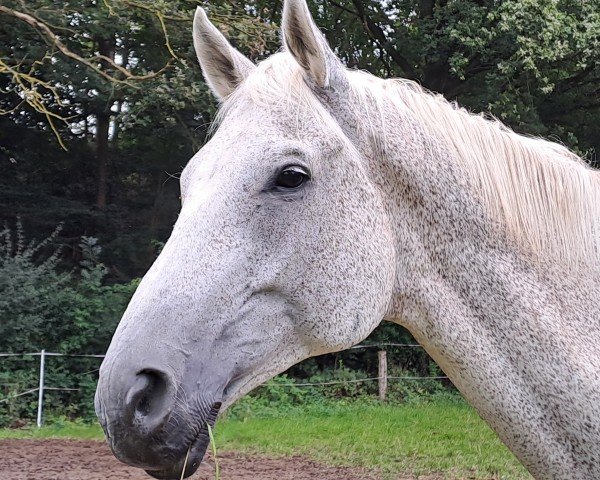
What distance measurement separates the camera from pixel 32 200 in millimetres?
15016

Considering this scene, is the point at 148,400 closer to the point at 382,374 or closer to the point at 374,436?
the point at 374,436

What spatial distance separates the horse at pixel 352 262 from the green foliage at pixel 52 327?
9999mm

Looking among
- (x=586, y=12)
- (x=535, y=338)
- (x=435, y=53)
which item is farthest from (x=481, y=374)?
(x=435, y=53)

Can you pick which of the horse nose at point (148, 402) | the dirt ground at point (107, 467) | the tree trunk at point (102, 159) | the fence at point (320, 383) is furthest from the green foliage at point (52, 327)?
the horse nose at point (148, 402)

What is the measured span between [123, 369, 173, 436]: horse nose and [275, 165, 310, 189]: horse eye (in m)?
→ 0.62

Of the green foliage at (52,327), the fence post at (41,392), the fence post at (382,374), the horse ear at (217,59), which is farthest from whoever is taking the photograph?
the fence post at (382,374)

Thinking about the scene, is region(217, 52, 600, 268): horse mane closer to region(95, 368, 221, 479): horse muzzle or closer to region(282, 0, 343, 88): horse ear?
region(282, 0, 343, 88): horse ear

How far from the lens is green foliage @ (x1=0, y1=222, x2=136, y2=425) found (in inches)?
426

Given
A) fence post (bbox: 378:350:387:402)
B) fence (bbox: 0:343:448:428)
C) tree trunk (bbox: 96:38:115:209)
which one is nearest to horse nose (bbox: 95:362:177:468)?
fence (bbox: 0:343:448:428)

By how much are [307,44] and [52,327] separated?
10990 mm

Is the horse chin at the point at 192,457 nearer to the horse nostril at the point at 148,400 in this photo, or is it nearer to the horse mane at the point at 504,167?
the horse nostril at the point at 148,400

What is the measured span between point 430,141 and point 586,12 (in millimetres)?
10044

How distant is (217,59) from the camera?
2.21m

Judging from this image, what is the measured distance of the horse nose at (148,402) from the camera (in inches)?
57.8
